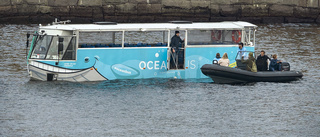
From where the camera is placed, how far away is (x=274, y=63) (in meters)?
28.8

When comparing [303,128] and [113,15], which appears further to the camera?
[113,15]

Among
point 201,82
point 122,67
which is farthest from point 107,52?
point 201,82

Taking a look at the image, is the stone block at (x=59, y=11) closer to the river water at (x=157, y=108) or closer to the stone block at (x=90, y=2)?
the stone block at (x=90, y=2)

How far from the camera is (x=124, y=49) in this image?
27719 millimetres

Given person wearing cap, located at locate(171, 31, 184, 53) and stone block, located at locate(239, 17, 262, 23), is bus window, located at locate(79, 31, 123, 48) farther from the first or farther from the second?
stone block, located at locate(239, 17, 262, 23)

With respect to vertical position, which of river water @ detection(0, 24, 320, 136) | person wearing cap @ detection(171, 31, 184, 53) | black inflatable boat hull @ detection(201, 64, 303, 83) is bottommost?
river water @ detection(0, 24, 320, 136)

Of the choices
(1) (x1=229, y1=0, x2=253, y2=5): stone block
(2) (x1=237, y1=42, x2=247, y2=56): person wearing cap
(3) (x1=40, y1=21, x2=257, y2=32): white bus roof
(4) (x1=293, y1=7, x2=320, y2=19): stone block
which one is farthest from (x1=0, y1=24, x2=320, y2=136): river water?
(4) (x1=293, y1=7, x2=320, y2=19): stone block

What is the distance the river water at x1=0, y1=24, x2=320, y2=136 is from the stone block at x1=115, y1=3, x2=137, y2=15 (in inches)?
1074

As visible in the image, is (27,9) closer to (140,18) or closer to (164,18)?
(140,18)

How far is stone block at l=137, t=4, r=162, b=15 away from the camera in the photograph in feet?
193

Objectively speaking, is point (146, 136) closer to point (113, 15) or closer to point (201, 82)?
point (201, 82)

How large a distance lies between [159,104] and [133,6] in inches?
1413

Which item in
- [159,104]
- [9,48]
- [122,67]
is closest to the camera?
[159,104]

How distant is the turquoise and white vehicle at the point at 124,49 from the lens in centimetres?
2680
